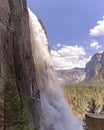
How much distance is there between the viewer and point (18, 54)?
134ft

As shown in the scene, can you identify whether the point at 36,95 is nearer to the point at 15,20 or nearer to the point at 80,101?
the point at 15,20

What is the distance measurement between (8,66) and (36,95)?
1109cm

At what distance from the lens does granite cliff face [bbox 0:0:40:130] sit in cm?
3619

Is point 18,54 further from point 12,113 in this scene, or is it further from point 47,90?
point 12,113

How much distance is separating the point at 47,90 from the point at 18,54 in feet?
60.9

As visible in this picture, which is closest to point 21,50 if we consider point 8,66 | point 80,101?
point 8,66

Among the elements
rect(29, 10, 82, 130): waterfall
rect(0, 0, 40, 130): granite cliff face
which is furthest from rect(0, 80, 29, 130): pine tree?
rect(29, 10, 82, 130): waterfall

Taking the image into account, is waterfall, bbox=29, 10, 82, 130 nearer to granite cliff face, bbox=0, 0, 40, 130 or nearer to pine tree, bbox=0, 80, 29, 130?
granite cliff face, bbox=0, 0, 40, 130

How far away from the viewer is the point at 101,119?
215 inches

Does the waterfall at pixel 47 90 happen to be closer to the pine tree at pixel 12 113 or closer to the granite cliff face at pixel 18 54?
the granite cliff face at pixel 18 54

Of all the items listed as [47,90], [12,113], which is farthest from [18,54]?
[12,113]

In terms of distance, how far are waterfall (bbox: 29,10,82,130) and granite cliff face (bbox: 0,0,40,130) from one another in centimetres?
458

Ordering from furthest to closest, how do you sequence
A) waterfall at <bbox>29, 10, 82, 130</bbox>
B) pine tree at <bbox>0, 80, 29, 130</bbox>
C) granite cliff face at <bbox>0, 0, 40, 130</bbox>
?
waterfall at <bbox>29, 10, 82, 130</bbox>
granite cliff face at <bbox>0, 0, 40, 130</bbox>
pine tree at <bbox>0, 80, 29, 130</bbox>

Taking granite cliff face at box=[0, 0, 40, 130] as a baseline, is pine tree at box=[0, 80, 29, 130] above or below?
below
